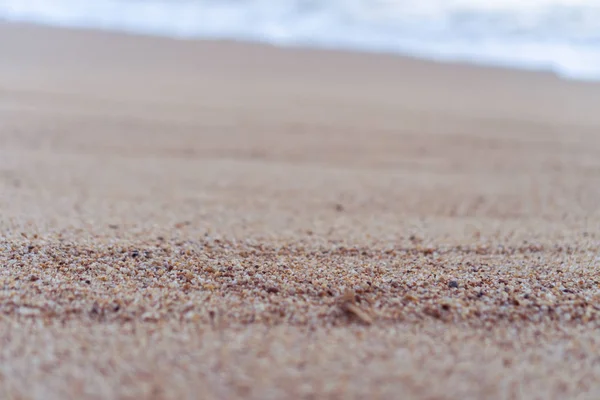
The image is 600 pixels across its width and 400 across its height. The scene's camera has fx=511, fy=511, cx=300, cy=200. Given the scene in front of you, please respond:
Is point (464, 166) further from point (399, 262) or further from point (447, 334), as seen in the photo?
point (447, 334)

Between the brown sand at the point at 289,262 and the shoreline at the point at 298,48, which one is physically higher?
the shoreline at the point at 298,48

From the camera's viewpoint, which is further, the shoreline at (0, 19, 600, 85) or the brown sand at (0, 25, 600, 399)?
the shoreline at (0, 19, 600, 85)

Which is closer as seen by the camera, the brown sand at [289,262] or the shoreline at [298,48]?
the brown sand at [289,262]

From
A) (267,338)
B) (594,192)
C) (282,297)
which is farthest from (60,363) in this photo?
(594,192)

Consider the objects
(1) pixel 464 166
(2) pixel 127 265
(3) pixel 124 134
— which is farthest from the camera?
(3) pixel 124 134

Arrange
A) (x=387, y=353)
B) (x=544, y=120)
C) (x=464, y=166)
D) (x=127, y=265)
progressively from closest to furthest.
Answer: (x=387, y=353), (x=127, y=265), (x=464, y=166), (x=544, y=120)

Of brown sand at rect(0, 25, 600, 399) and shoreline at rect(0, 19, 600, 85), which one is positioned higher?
shoreline at rect(0, 19, 600, 85)

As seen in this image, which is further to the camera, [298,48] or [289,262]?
[298,48]

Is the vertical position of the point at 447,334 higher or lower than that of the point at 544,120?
lower
